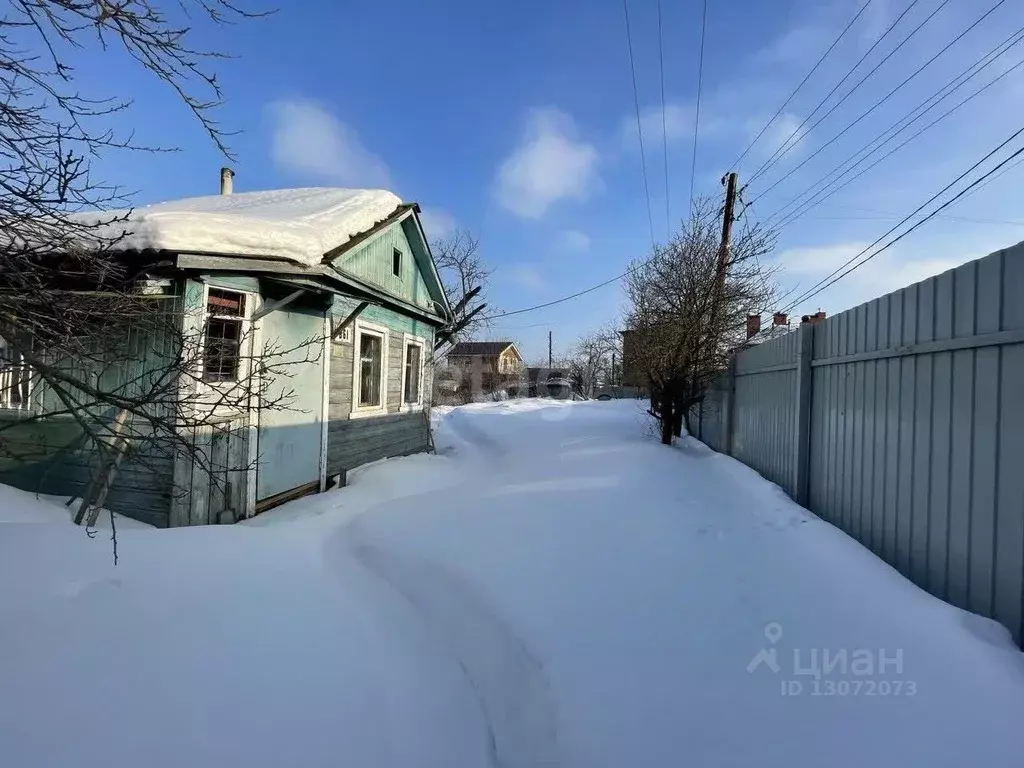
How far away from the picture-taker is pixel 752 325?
13188 millimetres

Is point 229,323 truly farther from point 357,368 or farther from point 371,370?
point 371,370

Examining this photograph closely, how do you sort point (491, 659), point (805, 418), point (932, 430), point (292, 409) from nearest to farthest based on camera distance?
point (491, 659)
point (932, 430)
point (805, 418)
point (292, 409)

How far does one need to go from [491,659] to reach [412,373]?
8.05 metres

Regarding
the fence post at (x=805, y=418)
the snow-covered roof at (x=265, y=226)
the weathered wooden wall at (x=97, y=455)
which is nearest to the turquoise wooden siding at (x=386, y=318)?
the snow-covered roof at (x=265, y=226)

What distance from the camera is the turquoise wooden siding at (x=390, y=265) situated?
25.7ft

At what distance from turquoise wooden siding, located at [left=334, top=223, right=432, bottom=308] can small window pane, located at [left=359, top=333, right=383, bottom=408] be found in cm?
95

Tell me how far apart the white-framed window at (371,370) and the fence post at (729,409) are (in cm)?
604

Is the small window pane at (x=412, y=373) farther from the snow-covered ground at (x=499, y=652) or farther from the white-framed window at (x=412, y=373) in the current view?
the snow-covered ground at (x=499, y=652)

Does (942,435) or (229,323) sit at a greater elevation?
(229,323)

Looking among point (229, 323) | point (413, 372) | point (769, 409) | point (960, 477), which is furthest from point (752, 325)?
point (229, 323)

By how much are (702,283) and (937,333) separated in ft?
30.7

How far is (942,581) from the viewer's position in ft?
8.92

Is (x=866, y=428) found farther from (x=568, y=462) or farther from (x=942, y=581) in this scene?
(x=568, y=462)

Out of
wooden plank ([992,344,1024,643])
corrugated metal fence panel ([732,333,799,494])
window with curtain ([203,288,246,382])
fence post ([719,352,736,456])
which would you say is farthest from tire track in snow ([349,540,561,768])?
fence post ([719,352,736,456])
